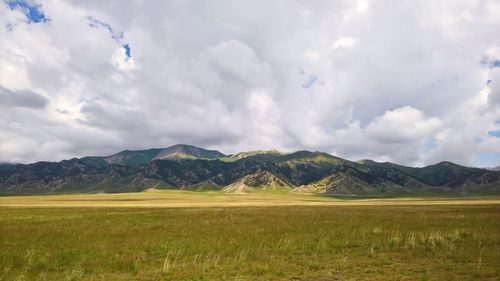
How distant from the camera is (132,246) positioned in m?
27.3

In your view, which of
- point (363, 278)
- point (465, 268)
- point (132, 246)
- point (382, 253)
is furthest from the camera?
point (132, 246)

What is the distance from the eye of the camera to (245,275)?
18.3m

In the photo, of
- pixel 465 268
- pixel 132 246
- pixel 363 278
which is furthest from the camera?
pixel 132 246

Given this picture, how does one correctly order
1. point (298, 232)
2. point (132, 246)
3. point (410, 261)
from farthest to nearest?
point (298, 232), point (132, 246), point (410, 261)

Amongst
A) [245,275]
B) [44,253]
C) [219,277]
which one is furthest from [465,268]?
[44,253]

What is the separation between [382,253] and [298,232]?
11.8 metres

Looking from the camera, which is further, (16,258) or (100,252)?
(100,252)

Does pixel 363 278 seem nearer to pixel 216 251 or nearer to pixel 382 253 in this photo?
pixel 382 253

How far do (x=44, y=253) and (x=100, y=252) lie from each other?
11.4 feet

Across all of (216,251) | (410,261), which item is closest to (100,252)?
(216,251)

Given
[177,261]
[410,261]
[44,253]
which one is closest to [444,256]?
[410,261]

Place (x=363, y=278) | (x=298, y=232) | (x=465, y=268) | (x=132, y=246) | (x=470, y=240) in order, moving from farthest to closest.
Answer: (x=298, y=232), (x=470, y=240), (x=132, y=246), (x=465, y=268), (x=363, y=278)

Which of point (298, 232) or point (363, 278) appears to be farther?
point (298, 232)

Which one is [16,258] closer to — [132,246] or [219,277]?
[132,246]
